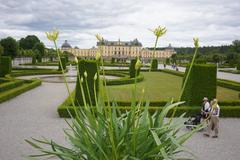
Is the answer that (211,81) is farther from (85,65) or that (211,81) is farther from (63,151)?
(63,151)

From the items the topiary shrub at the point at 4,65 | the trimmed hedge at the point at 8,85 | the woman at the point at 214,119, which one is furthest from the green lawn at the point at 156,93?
the topiary shrub at the point at 4,65

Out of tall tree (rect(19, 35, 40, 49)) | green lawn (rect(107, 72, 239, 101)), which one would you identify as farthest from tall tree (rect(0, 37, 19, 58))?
tall tree (rect(19, 35, 40, 49))

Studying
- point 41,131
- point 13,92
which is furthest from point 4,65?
point 41,131

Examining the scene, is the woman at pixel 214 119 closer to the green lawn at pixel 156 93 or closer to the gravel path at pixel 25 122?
the green lawn at pixel 156 93

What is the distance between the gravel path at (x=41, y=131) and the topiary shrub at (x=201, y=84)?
1.23 metres

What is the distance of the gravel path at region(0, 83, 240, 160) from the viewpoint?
6795 mm

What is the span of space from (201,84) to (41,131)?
6145 millimetres

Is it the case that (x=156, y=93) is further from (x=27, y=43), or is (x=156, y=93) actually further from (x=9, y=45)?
(x=27, y=43)

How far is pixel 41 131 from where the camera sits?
8.45 meters

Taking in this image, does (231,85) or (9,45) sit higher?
(9,45)

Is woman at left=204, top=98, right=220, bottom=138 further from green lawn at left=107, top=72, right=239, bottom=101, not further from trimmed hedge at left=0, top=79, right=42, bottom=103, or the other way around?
trimmed hedge at left=0, top=79, right=42, bottom=103

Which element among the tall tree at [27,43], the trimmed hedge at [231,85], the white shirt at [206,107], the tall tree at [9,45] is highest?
the tall tree at [27,43]

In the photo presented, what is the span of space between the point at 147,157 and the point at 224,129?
23.8ft

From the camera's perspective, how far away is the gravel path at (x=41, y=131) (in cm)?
679
